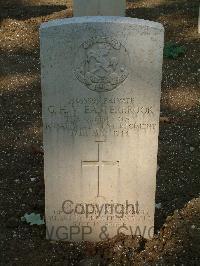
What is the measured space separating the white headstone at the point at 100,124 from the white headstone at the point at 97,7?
149 inches

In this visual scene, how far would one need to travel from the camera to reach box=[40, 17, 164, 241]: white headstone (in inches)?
121

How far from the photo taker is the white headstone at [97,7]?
6754mm

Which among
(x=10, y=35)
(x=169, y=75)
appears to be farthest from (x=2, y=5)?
(x=169, y=75)

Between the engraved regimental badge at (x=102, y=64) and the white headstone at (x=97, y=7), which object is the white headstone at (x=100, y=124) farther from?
the white headstone at (x=97, y=7)

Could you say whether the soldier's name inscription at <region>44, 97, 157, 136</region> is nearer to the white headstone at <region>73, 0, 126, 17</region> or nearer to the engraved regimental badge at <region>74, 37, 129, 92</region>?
the engraved regimental badge at <region>74, 37, 129, 92</region>

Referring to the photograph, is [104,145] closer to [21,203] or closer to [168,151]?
[21,203]

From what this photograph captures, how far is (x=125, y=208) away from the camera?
11.8 ft

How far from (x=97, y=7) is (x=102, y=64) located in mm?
3815

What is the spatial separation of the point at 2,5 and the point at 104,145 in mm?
6505

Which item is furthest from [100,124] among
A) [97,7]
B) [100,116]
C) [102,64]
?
[97,7]

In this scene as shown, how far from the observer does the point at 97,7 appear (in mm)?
6766

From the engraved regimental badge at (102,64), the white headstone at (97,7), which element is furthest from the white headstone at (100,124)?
the white headstone at (97,7)

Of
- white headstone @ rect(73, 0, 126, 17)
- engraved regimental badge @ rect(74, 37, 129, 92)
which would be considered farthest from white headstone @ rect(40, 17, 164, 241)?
white headstone @ rect(73, 0, 126, 17)

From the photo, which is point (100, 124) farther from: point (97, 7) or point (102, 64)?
point (97, 7)
